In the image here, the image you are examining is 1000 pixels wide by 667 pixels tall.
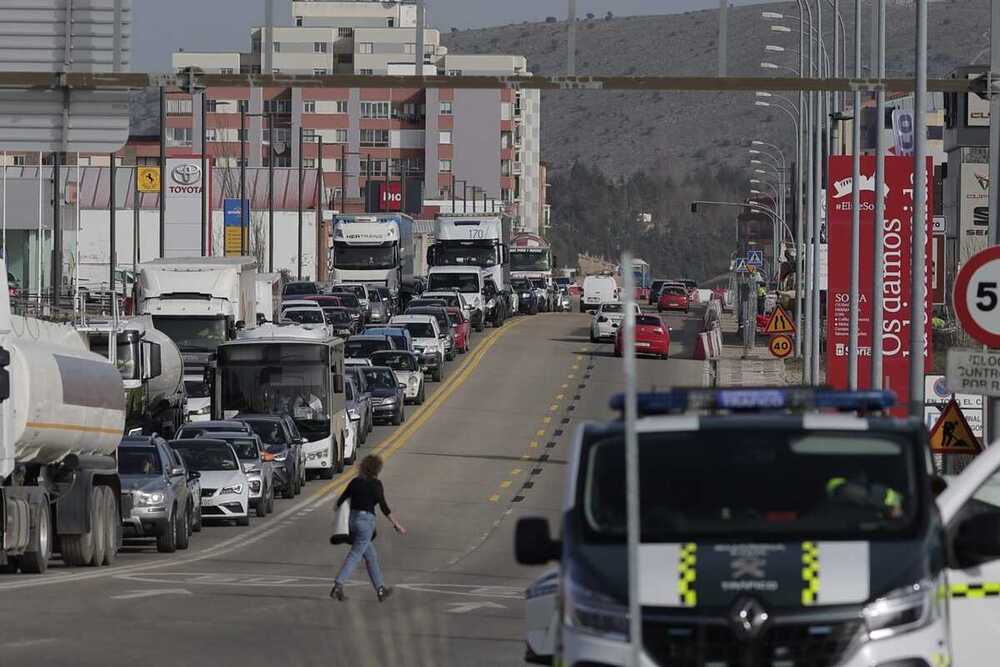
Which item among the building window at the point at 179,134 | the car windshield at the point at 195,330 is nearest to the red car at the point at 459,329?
the car windshield at the point at 195,330

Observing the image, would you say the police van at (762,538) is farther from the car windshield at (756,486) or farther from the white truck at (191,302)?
the white truck at (191,302)

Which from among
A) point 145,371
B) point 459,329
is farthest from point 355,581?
point 459,329

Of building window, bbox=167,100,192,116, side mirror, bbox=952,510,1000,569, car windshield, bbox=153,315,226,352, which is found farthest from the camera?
building window, bbox=167,100,192,116

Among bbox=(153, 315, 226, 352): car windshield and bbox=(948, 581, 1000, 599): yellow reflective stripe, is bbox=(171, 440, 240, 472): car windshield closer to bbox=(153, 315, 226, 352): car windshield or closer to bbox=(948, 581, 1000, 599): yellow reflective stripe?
bbox=(153, 315, 226, 352): car windshield

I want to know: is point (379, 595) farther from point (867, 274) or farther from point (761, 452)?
point (867, 274)

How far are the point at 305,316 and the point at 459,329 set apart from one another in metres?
6.90

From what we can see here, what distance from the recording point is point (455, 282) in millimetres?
81875

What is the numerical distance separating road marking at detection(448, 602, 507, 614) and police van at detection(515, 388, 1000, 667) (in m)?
11.2

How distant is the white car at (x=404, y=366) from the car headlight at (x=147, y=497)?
26.8m

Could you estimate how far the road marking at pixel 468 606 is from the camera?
21.7m

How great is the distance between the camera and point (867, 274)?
4278cm

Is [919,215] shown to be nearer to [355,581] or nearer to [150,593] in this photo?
[355,581]

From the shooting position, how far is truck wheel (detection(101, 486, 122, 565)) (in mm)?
28359

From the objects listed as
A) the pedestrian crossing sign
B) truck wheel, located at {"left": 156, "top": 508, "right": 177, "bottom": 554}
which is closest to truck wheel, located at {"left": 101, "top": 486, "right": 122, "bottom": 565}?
truck wheel, located at {"left": 156, "top": 508, "right": 177, "bottom": 554}
